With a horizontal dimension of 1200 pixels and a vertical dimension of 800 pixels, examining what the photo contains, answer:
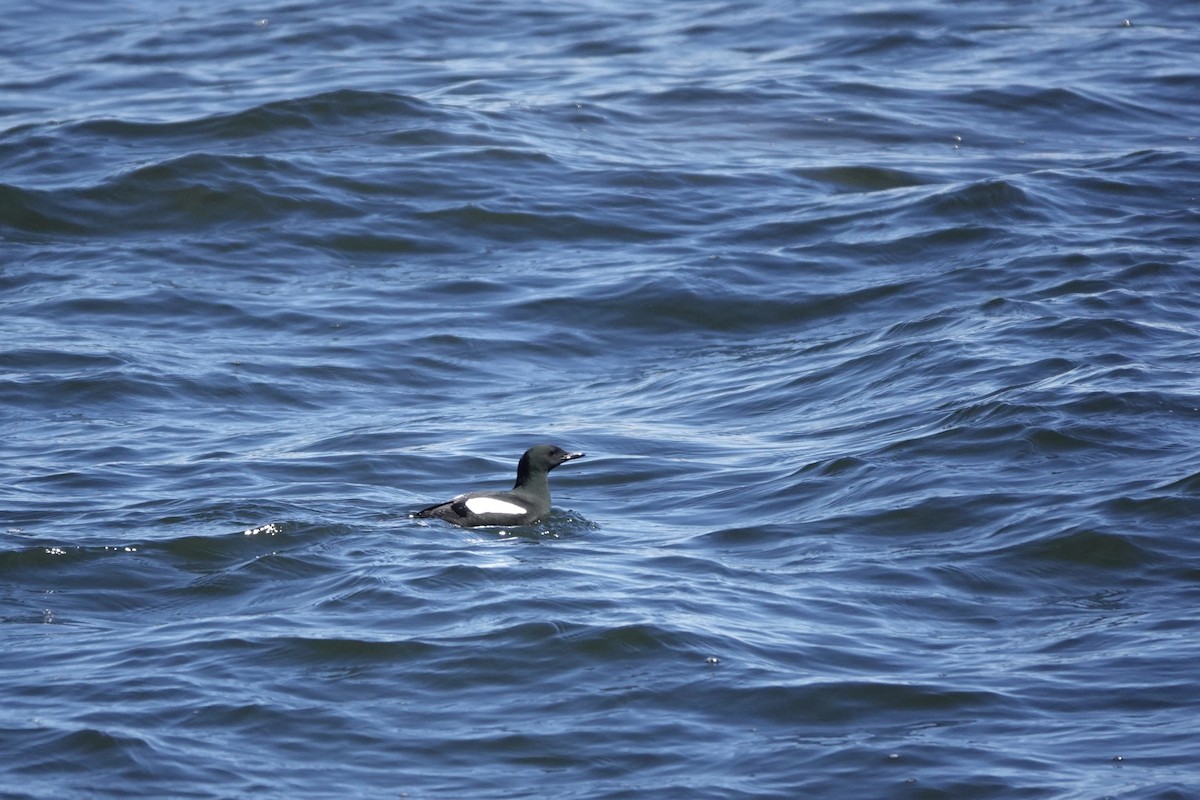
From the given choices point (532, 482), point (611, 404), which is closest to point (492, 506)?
point (532, 482)

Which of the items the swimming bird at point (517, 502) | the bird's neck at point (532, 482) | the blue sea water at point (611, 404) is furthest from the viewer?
the bird's neck at point (532, 482)

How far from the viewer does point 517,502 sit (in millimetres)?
10414

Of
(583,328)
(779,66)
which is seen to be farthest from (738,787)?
(779,66)

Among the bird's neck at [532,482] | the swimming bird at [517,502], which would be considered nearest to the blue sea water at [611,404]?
the swimming bird at [517,502]

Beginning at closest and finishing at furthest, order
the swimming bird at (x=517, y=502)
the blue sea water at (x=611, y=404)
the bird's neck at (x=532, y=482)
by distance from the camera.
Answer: the blue sea water at (x=611, y=404)
the swimming bird at (x=517, y=502)
the bird's neck at (x=532, y=482)

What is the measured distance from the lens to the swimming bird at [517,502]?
33.2 feet

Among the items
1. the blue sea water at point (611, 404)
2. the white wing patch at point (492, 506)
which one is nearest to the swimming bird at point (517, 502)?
the white wing patch at point (492, 506)

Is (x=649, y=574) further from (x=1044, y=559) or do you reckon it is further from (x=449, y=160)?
(x=449, y=160)

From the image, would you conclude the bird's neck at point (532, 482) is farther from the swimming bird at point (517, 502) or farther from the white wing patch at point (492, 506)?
the white wing patch at point (492, 506)

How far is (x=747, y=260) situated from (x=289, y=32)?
1067 cm

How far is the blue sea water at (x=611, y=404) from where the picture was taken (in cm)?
747

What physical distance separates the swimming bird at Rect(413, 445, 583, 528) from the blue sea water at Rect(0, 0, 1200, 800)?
184 mm

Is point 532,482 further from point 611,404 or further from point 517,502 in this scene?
point 611,404

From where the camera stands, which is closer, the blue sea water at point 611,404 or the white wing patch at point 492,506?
the blue sea water at point 611,404
